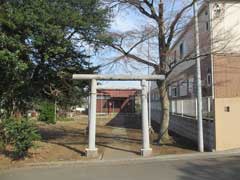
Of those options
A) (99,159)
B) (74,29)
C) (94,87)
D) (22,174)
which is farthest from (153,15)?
(22,174)

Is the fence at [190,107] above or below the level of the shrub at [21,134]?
above

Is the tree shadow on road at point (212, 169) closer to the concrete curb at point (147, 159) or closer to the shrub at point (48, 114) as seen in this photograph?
the concrete curb at point (147, 159)

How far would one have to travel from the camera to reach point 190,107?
67.9 feet

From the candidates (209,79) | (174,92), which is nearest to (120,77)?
(209,79)

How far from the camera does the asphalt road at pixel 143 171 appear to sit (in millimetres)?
10688

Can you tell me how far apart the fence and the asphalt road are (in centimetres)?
353

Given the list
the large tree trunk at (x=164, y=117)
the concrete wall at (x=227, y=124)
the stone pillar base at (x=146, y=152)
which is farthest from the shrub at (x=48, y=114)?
the concrete wall at (x=227, y=124)

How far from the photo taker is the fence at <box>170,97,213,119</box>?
16966mm

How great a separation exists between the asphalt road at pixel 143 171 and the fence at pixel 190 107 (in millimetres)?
3531

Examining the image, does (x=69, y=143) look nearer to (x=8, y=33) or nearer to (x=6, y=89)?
(x=6, y=89)

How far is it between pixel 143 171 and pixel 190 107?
954 centimetres

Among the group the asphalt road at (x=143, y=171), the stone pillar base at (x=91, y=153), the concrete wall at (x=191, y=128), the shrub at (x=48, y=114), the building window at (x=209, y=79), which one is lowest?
the asphalt road at (x=143, y=171)

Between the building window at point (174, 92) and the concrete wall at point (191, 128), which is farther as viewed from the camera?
the building window at point (174, 92)

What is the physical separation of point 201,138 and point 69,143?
6.26 metres
